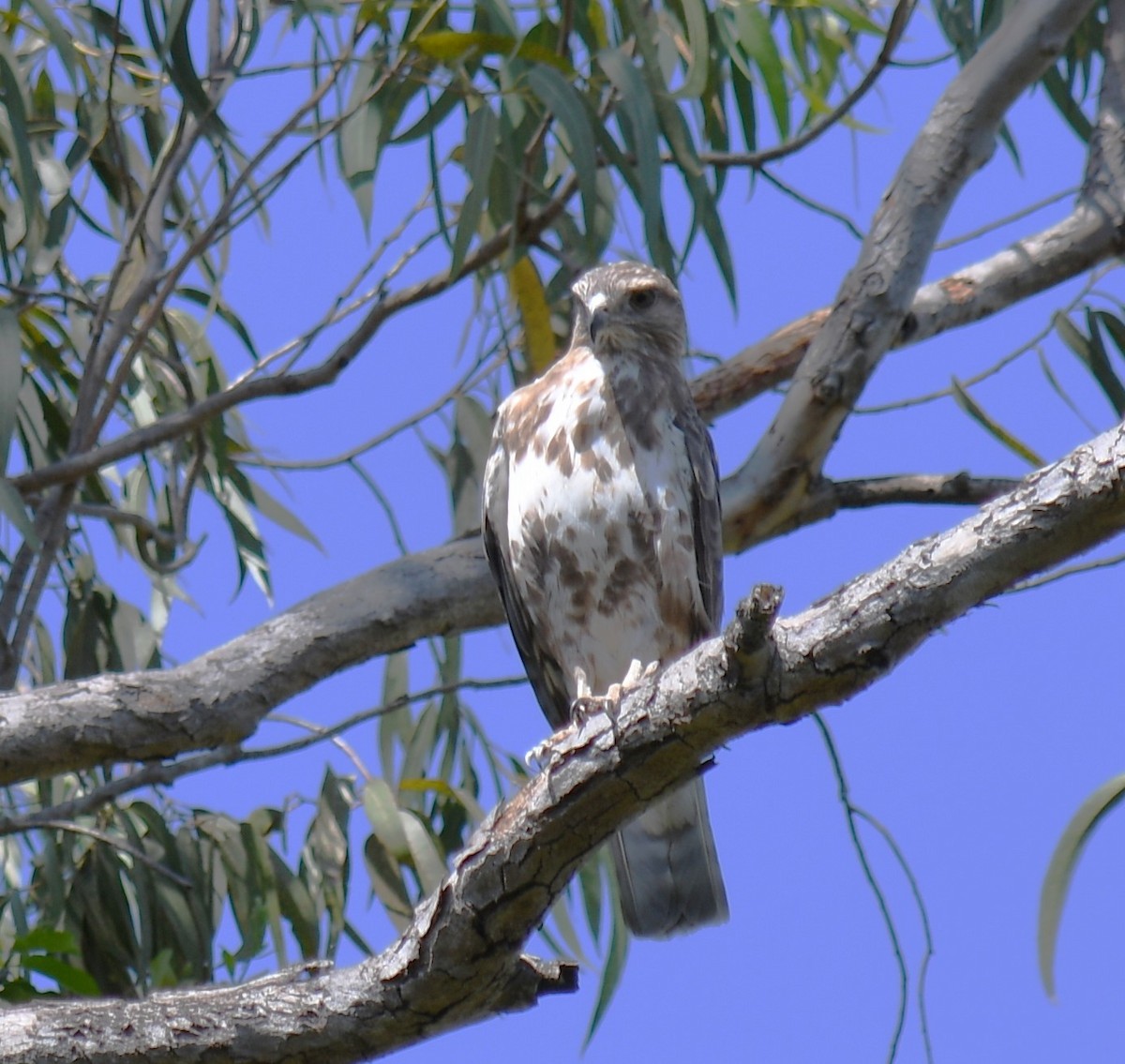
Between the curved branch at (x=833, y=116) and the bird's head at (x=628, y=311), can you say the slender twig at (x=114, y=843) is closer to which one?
the bird's head at (x=628, y=311)

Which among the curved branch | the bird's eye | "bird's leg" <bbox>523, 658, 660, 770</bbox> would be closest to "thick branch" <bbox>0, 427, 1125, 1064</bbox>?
"bird's leg" <bbox>523, 658, 660, 770</bbox>

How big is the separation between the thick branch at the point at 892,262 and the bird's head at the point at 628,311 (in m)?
0.33

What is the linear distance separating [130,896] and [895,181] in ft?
8.10

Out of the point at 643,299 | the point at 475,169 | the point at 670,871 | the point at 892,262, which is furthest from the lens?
the point at 643,299

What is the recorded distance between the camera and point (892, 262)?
133 inches

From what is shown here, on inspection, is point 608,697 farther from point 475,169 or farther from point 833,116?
point 833,116

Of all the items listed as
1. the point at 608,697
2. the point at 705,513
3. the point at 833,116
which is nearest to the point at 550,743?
the point at 608,697

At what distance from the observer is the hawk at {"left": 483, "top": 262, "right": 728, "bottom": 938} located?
318cm

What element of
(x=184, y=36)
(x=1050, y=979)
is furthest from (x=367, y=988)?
(x=184, y=36)

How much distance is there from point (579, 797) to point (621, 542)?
1.12m

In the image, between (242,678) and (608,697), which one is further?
(242,678)

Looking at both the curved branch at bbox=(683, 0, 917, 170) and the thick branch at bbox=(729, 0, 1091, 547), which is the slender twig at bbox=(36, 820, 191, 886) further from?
the curved branch at bbox=(683, 0, 917, 170)

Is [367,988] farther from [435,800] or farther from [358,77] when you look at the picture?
[358,77]

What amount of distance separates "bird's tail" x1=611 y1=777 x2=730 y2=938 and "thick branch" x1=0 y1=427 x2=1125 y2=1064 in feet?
2.74
